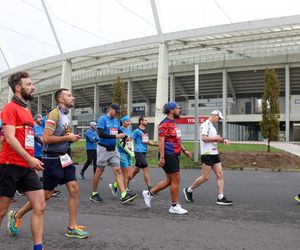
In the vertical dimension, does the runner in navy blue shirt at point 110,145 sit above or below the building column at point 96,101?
below

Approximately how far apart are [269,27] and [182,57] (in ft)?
56.5

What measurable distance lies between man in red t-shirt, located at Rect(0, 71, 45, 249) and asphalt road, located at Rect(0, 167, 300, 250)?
79 cm

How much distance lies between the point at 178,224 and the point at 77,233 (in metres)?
1.54

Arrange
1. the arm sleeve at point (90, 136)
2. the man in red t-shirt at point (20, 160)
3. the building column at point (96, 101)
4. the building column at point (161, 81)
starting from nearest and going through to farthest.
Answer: the man in red t-shirt at point (20, 160) → the arm sleeve at point (90, 136) → the building column at point (161, 81) → the building column at point (96, 101)

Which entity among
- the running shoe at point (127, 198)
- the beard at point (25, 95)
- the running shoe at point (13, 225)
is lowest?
the running shoe at point (127, 198)

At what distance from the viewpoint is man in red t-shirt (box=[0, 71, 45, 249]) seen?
3699 mm

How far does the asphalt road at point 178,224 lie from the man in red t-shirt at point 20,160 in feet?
2.58

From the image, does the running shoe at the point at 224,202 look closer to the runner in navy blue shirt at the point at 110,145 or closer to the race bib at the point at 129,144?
the runner in navy blue shirt at the point at 110,145

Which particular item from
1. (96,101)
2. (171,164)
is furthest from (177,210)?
(96,101)

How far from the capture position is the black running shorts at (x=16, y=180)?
12.2ft

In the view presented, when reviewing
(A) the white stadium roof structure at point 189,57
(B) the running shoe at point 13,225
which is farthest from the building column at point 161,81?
(B) the running shoe at point 13,225

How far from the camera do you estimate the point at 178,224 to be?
18.3 ft

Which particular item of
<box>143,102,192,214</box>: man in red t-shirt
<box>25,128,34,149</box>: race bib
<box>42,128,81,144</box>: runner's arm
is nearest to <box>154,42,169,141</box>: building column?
<box>143,102,192,214</box>: man in red t-shirt

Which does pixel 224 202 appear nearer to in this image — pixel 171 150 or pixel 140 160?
pixel 171 150
